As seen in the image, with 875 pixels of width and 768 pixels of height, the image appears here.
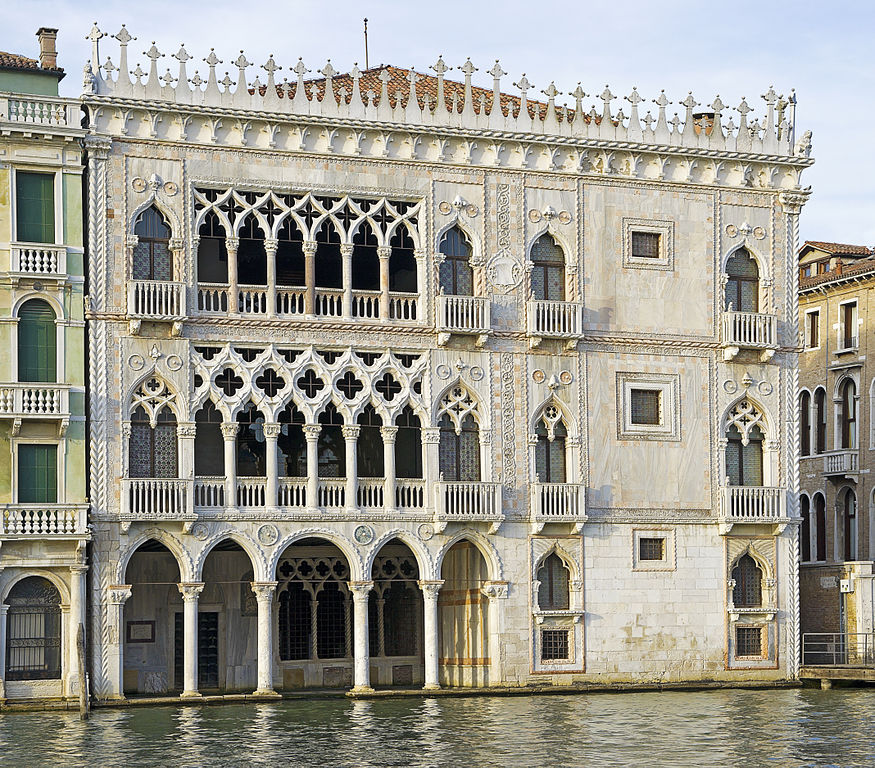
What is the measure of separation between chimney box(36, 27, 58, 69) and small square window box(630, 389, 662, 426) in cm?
1405

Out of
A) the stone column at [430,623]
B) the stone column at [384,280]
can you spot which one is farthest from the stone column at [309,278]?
the stone column at [430,623]

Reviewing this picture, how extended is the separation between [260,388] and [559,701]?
8.66 metres

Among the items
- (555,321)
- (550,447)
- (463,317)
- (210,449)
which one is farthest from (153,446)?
(555,321)

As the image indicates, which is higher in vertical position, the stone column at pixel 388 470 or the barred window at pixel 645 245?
the barred window at pixel 645 245

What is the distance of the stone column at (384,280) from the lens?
127 feet

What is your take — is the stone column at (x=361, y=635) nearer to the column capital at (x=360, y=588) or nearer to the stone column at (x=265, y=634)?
the column capital at (x=360, y=588)

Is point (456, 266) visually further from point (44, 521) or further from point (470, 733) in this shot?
point (470, 733)

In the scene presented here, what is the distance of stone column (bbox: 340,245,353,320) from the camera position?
3856cm

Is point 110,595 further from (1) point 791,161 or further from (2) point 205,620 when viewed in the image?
(1) point 791,161

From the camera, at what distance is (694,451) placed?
4094cm

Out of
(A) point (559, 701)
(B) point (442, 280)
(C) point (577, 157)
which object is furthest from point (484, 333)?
(A) point (559, 701)

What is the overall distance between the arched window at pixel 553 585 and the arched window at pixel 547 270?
5565mm

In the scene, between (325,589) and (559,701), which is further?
(325,589)

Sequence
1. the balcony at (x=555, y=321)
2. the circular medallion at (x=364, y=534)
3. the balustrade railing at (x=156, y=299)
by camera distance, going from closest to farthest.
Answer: the balustrade railing at (x=156, y=299), the circular medallion at (x=364, y=534), the balcony at (x=555, y=321)
